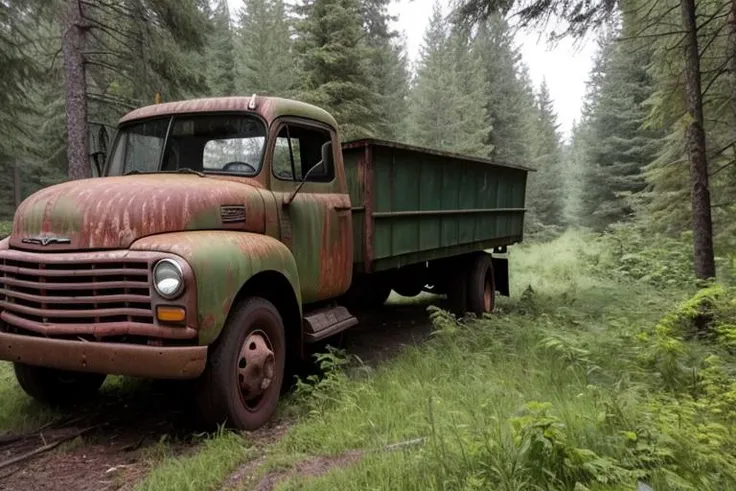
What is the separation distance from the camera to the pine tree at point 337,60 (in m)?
14.6

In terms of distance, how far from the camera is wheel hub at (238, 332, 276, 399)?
3.71 m

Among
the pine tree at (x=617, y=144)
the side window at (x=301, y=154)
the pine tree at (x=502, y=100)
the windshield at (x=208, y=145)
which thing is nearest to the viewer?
the windshield at (x=208, y=145)

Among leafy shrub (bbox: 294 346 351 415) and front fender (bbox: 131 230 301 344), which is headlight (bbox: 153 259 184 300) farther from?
leafy shrub (bbox: 294 346 351 415)

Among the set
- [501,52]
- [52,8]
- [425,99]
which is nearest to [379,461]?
[52,8]

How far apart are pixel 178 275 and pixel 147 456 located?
3.98 feet

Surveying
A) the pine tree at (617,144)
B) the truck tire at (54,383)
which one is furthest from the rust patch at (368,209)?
the pine tree at (617,144)

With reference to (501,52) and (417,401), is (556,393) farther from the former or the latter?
(501,52)

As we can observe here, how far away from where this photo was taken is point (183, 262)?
125 inches

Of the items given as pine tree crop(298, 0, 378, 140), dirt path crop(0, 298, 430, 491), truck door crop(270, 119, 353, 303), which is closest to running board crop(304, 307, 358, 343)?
truck door crop(270, 119, 353, 303)

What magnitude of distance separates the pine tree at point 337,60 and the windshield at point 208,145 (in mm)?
10337

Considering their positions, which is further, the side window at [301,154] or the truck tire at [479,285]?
the truck tire at [479,285]

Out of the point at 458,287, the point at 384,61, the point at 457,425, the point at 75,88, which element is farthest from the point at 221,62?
the point at 457,425

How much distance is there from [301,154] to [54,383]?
110 inches

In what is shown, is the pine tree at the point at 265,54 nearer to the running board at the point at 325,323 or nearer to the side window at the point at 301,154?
the side window at the point at 301,154
